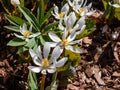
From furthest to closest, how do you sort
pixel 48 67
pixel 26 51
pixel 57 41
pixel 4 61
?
pixel 4 61, pixel 26 51, pixel 57 41, pixel 48 67

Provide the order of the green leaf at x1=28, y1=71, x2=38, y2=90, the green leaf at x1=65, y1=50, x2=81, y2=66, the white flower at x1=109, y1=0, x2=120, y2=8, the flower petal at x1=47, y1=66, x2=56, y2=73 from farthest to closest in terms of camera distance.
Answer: the white flower at x1=109, y1=0, x2=120, y2=8
the green leaf at x1=65, y1=50, x2=81, y2=66
the green leaf at x1=28, y1=71, x2=38, y2=90
the flower petal at x1=47, y1=66, x2=56, y2=73

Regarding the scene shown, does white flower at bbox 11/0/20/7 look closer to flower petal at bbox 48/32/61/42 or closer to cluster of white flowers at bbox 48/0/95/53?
cluster of white flowers at bbox 48/0/95/53

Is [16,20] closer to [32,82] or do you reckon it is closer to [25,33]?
[25,33]

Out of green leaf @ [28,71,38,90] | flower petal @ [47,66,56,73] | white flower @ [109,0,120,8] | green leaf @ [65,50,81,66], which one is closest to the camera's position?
flower petal @ [47,66,56,73]

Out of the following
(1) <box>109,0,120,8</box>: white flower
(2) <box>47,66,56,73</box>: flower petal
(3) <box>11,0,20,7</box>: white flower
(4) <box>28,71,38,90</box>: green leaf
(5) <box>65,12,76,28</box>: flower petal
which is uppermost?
(3) <box>11,0,20,7</box>: white flower

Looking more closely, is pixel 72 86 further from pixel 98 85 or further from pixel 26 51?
pixel 26 51

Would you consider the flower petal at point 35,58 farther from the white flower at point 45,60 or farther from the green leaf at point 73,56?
the green leaf at point 73,56

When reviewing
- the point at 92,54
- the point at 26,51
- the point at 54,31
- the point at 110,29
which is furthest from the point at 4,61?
the point at 110,29

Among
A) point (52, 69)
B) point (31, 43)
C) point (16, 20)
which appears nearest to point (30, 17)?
point (16, 20)

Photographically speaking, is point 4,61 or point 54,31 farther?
point 4,61

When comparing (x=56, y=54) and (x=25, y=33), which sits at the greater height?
(x=25, y=33)

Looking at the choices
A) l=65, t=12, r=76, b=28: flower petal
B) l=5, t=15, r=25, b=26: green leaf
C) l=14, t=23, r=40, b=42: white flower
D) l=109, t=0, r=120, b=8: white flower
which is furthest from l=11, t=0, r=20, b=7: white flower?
l=109, t=0, r=120, b=8: white flower
